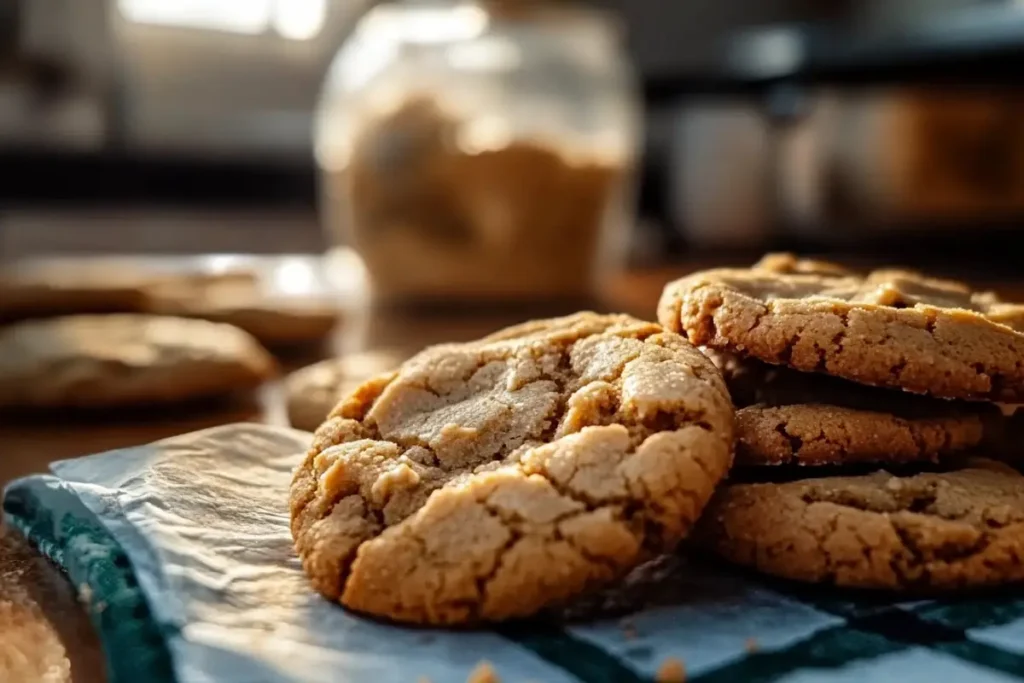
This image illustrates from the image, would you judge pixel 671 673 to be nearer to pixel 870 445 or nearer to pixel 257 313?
pixel 870 445

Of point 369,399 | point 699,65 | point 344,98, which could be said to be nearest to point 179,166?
point 344,98

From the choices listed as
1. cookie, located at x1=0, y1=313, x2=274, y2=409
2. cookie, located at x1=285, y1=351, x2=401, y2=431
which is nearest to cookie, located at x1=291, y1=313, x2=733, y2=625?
cookie, located at x1=285, y1=351, x2=401, y2=431

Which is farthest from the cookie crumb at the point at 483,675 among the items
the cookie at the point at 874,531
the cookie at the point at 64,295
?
the cookie at the point at 64,295

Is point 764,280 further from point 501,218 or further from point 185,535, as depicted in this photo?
point 501,218

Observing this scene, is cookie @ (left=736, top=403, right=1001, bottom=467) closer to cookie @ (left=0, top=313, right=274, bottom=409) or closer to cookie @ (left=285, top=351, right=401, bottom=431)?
cookie @ (left=285, top=351, right=401, bottom=431)

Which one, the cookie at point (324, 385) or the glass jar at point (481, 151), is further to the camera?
the glass jar at point (481, 151)

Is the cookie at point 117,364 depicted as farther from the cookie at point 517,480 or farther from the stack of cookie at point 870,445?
the stack of cookie at point 870,445

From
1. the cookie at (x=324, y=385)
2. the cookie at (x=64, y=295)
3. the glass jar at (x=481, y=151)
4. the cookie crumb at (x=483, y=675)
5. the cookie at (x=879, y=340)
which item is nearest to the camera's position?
the cookie crumb at (x=483, y=675)
